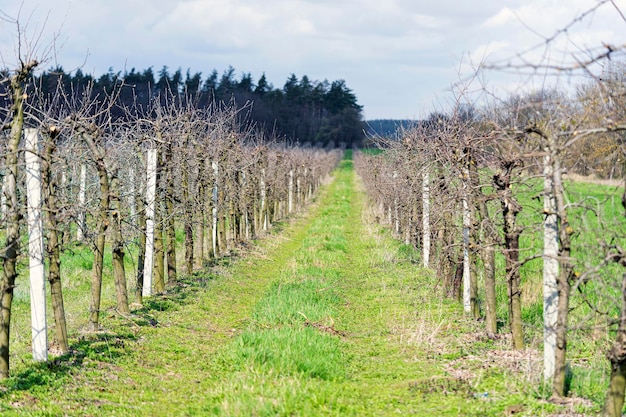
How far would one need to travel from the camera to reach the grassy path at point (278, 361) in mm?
6562

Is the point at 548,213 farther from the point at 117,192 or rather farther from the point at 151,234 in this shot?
the point at 151,234

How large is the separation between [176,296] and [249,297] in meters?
1.41

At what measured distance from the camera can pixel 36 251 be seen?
7566 millimetres

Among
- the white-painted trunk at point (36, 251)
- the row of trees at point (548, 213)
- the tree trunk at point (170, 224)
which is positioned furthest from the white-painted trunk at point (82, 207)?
the row of trees at point (548, 213)

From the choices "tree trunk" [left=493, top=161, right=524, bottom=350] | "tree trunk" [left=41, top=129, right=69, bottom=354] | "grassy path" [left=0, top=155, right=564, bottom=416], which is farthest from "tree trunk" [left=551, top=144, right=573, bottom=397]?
"tree trunk" [left=41, top=129, right=69, bottom=354]

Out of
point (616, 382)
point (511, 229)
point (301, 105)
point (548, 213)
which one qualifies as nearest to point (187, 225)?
point (511, 229)

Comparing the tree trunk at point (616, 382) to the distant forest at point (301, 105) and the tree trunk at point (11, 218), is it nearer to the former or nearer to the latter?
the tree trunk at point (11, 218)

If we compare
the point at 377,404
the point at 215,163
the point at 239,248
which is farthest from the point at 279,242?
the point at 377,404

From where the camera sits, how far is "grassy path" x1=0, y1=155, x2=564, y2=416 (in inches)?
258

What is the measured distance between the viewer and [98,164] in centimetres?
946

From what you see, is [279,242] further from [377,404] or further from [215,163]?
[377,404]

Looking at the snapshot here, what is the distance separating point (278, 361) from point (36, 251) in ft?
8.99

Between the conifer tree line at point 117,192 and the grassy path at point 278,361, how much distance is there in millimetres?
617

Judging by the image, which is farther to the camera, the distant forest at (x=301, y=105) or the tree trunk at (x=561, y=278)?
the distant forest at (x=301, y=105)
